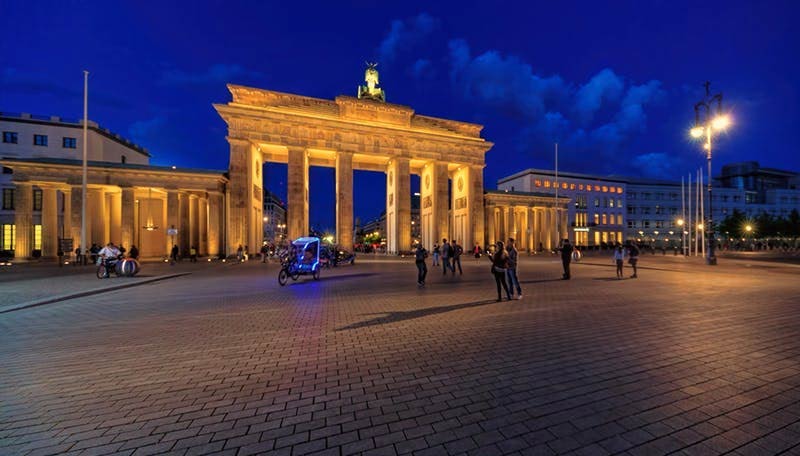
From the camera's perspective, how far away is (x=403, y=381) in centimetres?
431

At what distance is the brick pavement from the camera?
2.99 m

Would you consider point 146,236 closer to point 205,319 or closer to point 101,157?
point 101,157

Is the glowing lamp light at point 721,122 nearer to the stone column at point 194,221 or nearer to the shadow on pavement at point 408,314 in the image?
the shadow on pavement at point 408,314

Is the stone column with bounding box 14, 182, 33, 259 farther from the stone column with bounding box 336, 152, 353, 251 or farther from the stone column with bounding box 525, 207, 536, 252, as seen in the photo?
the stone column with bounding box 525, 207, 536, 252

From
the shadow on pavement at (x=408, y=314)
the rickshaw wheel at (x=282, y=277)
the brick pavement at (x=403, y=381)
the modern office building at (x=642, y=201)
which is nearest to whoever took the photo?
the brick pavement at (x=403, y=381)

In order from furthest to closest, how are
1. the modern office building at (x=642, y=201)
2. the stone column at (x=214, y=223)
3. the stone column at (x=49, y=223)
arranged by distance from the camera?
the modern office building at (x=642, y=201), the stone column at (x=214, y=223), the stone column at (x=49, y=223)

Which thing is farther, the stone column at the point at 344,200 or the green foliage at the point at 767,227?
the green foliage at the point at 767,227

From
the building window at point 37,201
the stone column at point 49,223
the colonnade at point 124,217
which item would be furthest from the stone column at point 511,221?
the building window at point 37,201

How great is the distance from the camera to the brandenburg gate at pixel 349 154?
123 ft

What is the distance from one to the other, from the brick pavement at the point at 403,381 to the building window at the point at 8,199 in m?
54.7

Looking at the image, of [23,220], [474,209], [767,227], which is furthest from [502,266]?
[767,227]

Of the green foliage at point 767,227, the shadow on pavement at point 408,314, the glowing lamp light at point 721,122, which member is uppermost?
the glowing lamp light at point 721,122

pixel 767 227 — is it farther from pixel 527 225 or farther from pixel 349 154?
pixel 349 154

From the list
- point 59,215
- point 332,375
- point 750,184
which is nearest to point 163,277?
point 332,375
